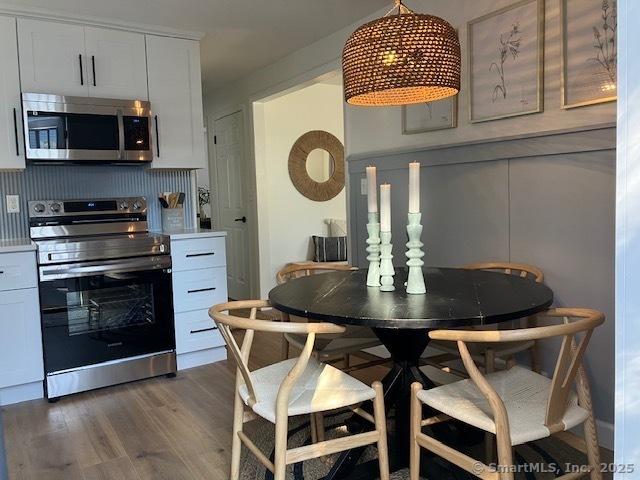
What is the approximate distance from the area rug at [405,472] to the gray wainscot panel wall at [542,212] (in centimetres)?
26

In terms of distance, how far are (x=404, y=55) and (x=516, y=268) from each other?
1196 mm

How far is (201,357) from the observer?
3533 mm

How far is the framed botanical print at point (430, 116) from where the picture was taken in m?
2.91

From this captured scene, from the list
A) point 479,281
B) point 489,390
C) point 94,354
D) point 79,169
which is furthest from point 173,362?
point 489,390

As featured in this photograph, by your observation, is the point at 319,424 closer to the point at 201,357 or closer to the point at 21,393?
the point at 201,357

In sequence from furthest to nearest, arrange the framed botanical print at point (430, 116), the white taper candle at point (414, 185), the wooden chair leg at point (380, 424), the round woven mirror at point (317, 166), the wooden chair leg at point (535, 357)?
the round woven mirror at point (317, 166) → the framed botanical print at point (430, 116) → the wooden chair leg at point (535, 357) → the white taper candle at point (414, 185) → the wooden chair leg at point (380, 424)

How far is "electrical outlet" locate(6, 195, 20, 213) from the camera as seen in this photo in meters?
3.31

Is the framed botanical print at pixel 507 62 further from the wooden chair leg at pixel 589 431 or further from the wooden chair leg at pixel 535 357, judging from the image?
the wooden chair leg at pixel 589 431

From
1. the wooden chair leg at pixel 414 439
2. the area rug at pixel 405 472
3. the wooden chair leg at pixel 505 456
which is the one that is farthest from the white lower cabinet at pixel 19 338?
the wooden chair leg at pixel 505 456

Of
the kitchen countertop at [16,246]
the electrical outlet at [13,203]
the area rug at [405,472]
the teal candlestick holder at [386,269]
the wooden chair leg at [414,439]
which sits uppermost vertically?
the electrical outlet at [13,203]

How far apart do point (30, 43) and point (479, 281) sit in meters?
2.91

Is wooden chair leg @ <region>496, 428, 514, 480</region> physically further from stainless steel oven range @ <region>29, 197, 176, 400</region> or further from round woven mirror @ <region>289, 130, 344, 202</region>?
round woven mirror @ <region>289, 130, 344, 202</region>

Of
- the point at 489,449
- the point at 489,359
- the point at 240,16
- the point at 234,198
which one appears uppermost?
the point at 240,16

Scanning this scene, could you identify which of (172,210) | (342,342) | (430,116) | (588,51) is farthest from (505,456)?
(172,210)
